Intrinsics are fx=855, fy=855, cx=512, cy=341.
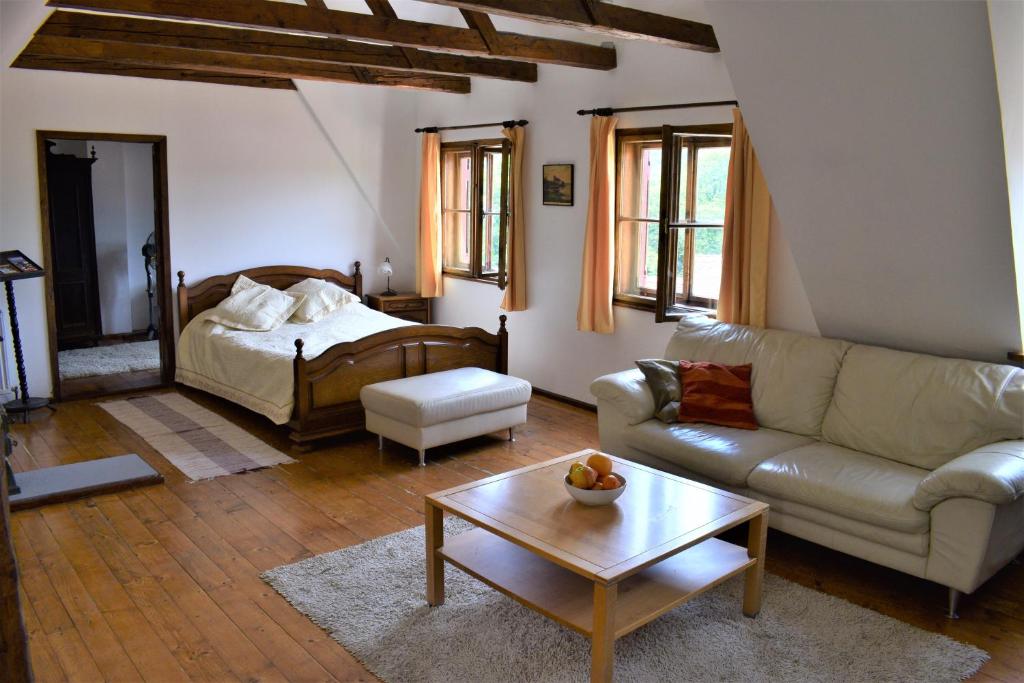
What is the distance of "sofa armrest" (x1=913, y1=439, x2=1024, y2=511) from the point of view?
3045mm

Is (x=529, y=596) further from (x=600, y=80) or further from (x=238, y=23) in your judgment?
(x=600, y=80)

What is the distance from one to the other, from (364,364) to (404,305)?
7.30 feet

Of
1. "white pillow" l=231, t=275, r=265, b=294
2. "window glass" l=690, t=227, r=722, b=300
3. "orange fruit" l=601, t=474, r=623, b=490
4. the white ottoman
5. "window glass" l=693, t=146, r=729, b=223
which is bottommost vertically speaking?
the white ottoman

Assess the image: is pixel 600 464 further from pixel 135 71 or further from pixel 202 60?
pixel 135 71

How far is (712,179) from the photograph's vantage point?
16.8ft

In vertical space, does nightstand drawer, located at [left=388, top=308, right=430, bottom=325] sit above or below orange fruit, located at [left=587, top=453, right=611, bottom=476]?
above

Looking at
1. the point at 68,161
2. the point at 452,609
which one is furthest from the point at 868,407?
the point at 68,161

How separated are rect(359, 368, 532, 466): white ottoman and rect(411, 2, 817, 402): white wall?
98cm

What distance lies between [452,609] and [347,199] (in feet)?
15.7

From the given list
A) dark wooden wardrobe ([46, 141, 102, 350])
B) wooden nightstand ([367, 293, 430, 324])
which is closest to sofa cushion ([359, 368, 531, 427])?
wooden nightstand ([367, 293, 430, 324])

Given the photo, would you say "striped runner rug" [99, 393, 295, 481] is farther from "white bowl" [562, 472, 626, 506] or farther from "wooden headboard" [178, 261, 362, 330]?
"white bowl" [562, 472, 626, 506]

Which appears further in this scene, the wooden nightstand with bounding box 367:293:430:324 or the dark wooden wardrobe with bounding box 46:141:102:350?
the dark wooden wardrobe with bounding box 46:141:102:350

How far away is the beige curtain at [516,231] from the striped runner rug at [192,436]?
Result: 223 centimetres

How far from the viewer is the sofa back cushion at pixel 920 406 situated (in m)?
3.61
